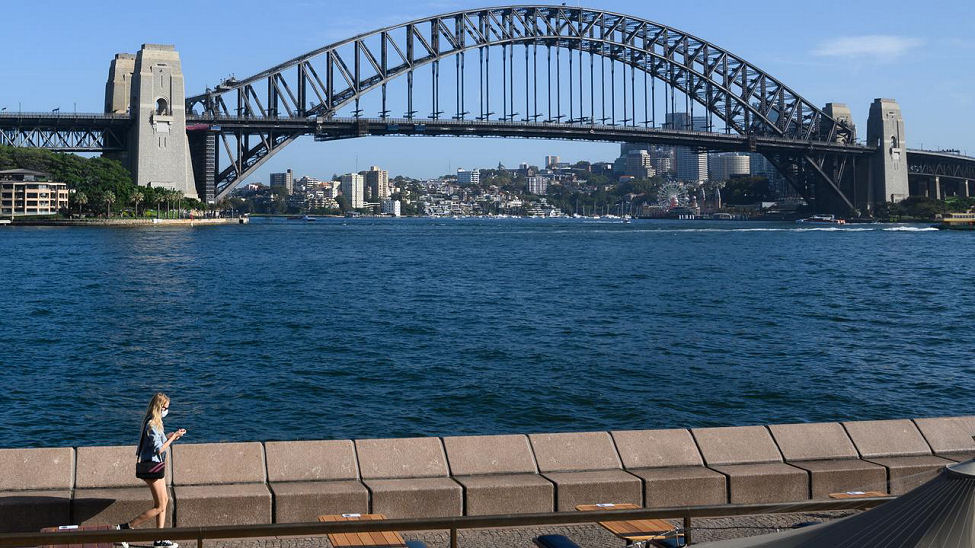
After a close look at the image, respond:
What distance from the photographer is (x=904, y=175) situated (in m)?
123

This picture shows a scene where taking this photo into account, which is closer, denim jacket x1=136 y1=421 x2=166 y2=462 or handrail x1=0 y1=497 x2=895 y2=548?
handrail x1=0 y1=497 x2=895 y2=548

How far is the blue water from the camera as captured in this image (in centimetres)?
1658

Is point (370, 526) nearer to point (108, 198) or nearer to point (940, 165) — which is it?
point (108, 198)

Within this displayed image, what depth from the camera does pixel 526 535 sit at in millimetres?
7156

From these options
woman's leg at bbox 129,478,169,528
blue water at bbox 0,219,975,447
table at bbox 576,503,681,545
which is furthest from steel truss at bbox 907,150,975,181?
woman's leg at bbox 129,478,169,528

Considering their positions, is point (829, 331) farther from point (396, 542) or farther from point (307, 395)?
point (396, 542)

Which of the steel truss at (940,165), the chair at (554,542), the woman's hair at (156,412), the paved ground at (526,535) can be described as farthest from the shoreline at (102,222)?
the chair at (554,542)

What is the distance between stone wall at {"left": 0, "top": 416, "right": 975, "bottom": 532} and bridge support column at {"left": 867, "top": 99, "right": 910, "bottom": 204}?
117578 millimetres

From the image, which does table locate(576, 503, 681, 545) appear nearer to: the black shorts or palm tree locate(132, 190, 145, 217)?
the black shorts

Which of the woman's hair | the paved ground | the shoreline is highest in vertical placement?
the shoreline

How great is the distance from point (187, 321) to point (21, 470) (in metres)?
21.8

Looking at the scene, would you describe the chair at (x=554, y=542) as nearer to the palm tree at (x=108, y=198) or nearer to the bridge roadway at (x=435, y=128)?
the bridge roadway at (x=435, y=128)

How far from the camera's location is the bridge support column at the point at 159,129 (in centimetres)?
9500

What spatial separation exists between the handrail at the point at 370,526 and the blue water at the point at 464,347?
993 cm
